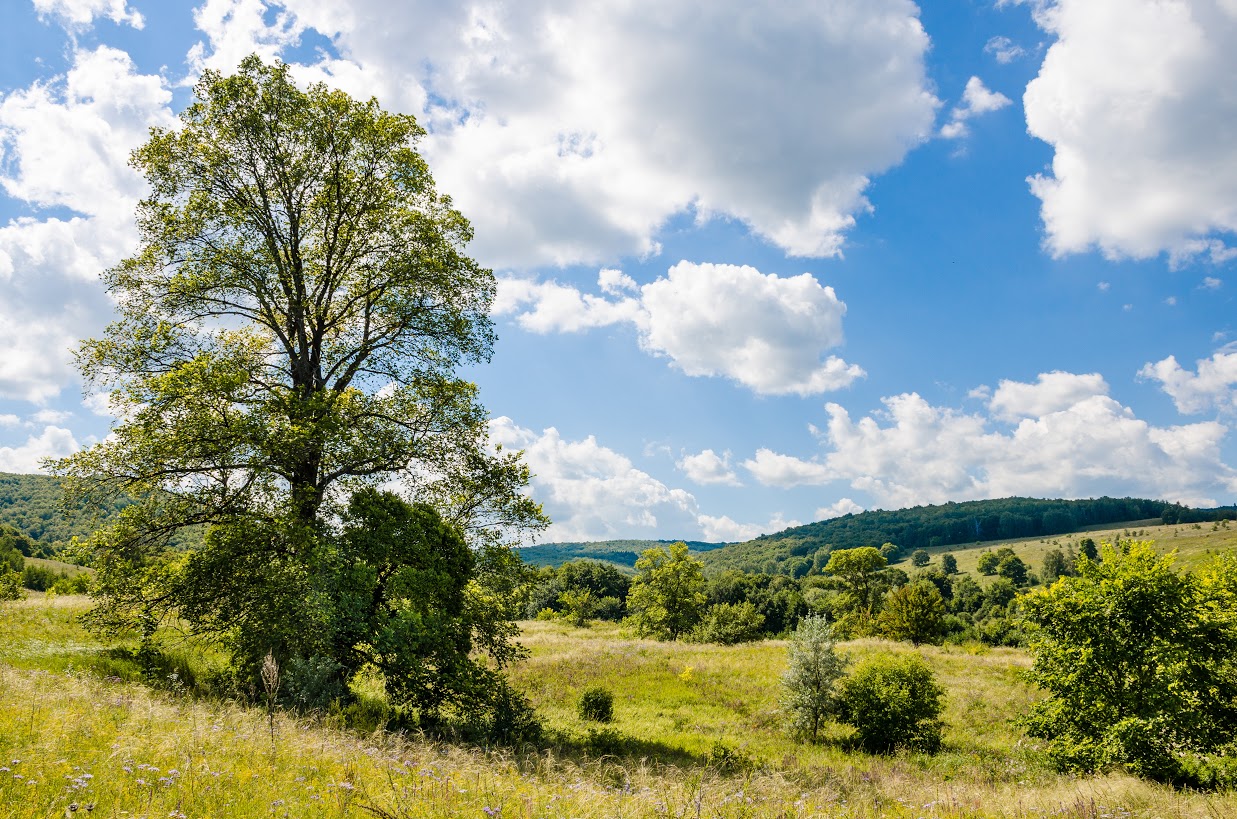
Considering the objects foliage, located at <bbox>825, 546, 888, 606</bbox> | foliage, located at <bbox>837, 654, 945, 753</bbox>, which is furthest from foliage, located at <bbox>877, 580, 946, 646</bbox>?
foliage, located at <bbox>837, 654, 945, 753</bbox>

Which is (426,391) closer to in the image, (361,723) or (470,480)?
(470,480)

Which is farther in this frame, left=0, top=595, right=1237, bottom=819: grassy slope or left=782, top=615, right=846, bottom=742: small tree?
left=782, top=615, right=846, bottom=742: small tree

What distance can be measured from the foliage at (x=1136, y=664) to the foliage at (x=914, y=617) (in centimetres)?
3332

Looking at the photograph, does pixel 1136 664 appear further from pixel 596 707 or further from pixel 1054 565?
pixel 1054 565

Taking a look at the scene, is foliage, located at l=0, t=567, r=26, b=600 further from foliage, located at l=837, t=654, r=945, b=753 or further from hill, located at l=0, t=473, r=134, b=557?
hill, located at l=0, t=473, r=134, b=557

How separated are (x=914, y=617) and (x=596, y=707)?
35.4 meters

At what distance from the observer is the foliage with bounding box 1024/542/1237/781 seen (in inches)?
488

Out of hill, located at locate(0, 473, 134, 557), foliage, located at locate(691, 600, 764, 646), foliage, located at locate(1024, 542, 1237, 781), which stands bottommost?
foliage, located at locate(691, 600, 764, 646)

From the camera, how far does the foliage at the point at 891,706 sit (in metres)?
18.5

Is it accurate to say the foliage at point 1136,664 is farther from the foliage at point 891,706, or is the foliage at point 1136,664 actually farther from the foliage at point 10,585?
the foliage at point 10,585

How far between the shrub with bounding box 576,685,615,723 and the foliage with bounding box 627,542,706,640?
3395cm

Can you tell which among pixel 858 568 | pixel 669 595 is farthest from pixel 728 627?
pixel 858 568

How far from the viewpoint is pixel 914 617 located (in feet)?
149

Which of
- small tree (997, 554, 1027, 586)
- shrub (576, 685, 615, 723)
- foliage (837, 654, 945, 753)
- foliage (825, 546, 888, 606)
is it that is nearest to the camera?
foliage (837, 654, 945, 753)
